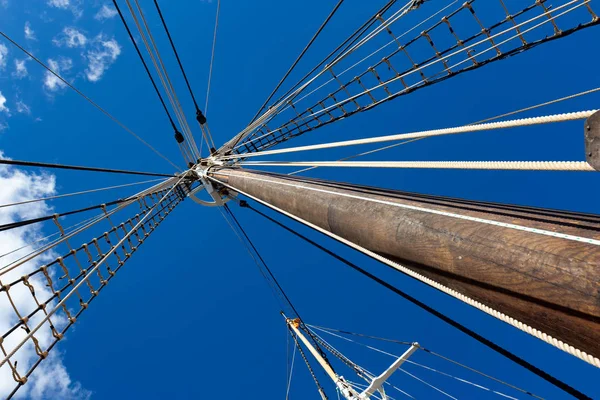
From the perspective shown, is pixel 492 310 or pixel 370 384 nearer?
pixel 492 310

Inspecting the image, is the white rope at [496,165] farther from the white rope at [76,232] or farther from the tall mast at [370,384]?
the tall mast at [370,384]

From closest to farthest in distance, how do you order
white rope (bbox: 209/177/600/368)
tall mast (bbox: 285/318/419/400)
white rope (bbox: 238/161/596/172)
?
white rope (bbox: 209/177/600/368) → white rope (bbox: 238/161/596/172) → tall mast (bbox: 285/318/419/400)

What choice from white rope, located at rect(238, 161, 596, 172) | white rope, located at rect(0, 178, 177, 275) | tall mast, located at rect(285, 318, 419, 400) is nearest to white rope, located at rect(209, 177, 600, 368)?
white rope, located at rect(238, 161, 596, 172)

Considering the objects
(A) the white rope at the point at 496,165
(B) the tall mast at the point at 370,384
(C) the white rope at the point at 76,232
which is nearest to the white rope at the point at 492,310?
(A) the white rope at the point at 496,165

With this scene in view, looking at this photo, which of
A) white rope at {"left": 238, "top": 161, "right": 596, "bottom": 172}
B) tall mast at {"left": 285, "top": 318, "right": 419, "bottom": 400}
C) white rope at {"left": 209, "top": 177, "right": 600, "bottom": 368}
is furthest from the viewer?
tall mast at {"left": 285, "top": 318, "right": 419, "bottom": 400}

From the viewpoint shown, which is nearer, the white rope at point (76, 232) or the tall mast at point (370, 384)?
the white rope at point (76, 232)

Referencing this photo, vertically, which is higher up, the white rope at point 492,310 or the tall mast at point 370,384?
the white rope at point 492,310

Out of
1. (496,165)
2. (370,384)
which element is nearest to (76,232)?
(496,165)

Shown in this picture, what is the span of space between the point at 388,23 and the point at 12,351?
8.13m

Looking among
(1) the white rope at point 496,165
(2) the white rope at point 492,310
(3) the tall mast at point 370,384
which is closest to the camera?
(2) the white rope at point 492,310

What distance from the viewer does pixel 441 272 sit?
2562mm

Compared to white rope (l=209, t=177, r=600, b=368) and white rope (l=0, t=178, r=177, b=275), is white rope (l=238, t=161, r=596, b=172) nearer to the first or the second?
white rope (l=209, t=177, r=600, b=368)

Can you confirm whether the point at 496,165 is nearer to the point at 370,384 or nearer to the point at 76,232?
the point at 76,232

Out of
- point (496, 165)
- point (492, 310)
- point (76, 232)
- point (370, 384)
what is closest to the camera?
point (492, 310)
